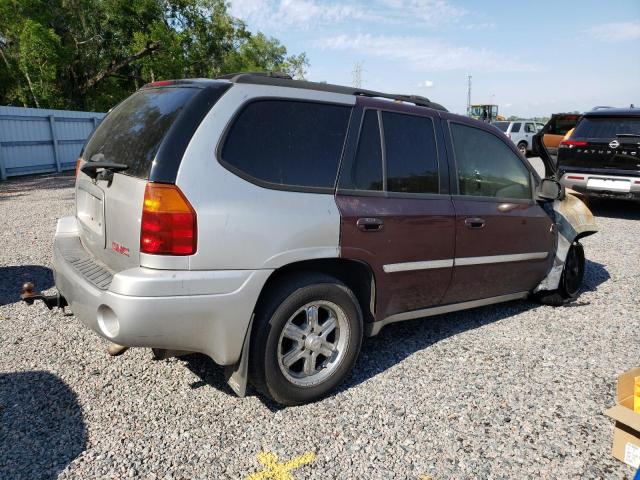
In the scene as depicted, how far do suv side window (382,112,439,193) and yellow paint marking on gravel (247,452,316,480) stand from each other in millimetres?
1656

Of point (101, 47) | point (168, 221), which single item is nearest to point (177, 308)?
point (168, 221)

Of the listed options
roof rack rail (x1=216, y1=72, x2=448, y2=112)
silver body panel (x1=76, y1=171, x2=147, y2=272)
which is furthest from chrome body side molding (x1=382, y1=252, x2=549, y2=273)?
silver body panel (x1=76, y1=171, x2=147, y2=272)

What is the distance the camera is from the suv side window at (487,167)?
3.56 metres

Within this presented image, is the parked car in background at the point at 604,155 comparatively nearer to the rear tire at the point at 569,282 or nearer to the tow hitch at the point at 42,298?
the rear tire at the point at 569,282

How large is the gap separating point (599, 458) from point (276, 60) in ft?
218

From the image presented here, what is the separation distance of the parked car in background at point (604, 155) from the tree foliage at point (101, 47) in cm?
1954

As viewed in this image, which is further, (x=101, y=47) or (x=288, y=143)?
(x=101, y=47)

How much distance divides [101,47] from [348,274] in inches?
1159

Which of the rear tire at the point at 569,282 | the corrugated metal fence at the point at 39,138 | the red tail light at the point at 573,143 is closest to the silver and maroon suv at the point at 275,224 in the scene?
the rear tire at the point at 569,282

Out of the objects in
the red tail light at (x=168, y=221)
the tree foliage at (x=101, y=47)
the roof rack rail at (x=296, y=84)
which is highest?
the tree foliage at (x=101, y=47)

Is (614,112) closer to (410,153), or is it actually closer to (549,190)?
(549,190)

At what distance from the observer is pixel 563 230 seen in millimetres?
4406

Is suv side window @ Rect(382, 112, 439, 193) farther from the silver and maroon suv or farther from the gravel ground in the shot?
the gravel ground

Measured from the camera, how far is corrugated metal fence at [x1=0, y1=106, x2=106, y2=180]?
13195 millimetres
